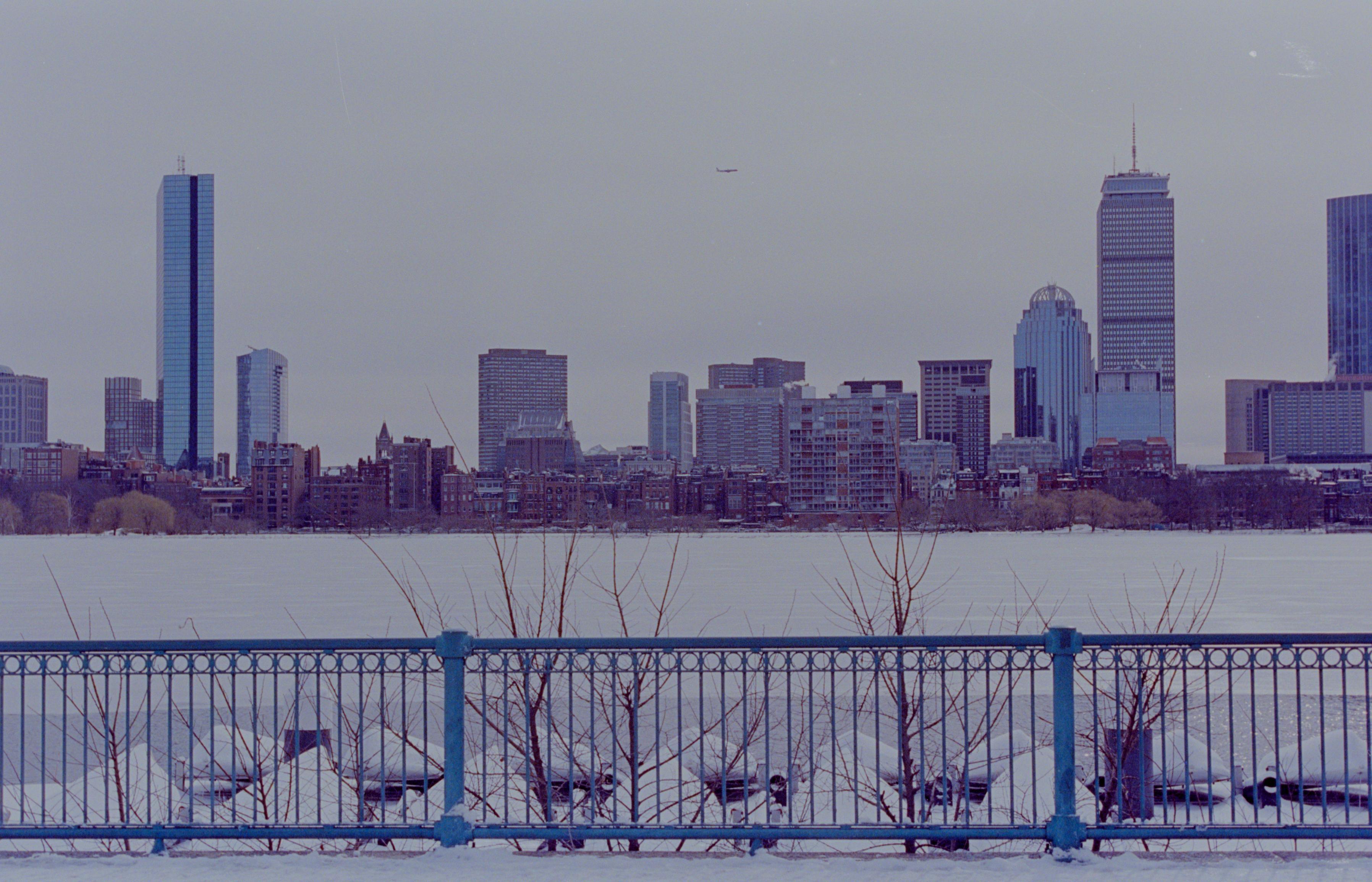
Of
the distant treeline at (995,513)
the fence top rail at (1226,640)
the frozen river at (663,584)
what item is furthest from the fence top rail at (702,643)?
the distant treeline at (995,513)

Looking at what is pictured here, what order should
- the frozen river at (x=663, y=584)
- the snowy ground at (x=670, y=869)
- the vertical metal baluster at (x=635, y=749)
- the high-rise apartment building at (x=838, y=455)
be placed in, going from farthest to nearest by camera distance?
1. the high-rise apartment building at (x=838, y=455)
2. the frozen river at (x=663, y=584)
3. the vertical metal baluster at (x=635, y=749)
4. the snowy ground at (x=670, y=869)

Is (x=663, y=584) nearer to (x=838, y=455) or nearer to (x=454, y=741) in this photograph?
(x=454, y=741)

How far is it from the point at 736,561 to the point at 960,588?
68.3 feet

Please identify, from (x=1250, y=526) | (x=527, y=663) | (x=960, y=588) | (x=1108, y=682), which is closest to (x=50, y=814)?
(x=527, y=663)

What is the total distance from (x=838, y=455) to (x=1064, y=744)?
186332mm

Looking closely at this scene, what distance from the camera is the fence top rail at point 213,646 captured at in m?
6.46

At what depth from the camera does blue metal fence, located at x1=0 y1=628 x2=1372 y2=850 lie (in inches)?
255

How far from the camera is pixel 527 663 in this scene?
6.73 metres

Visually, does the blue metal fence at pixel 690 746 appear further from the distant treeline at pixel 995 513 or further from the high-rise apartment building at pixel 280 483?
the high-rise apartment building at pixel 280 483

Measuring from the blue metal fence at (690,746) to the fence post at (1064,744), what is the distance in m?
0.02

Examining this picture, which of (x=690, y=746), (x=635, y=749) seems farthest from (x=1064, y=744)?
(x=690, y=746)

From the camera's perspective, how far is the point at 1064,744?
256 inches

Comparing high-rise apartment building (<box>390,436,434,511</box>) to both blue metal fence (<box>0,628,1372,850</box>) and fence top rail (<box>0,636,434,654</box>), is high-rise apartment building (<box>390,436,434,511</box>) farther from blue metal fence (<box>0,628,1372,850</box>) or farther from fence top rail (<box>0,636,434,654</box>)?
fence top rail (<box>0,636,434,654</box>)

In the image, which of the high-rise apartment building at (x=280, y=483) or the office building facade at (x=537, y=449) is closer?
the high-rise apartment building at (x=280, y=483)
